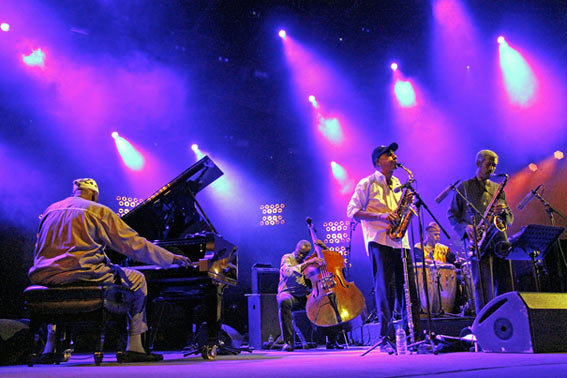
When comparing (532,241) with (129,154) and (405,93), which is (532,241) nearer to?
(405,93)

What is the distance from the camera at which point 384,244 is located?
13.9ft

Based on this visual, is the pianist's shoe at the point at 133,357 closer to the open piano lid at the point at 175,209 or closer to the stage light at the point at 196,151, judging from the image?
the open piano lid at the point at 175,209

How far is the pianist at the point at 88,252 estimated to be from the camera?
12.4ft

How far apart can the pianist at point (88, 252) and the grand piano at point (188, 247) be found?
0.28m

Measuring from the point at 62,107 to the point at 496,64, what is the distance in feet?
29.6

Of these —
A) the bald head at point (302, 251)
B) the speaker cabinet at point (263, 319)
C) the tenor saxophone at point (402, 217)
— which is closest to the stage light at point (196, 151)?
the speaker cabinet at point (263, 319)

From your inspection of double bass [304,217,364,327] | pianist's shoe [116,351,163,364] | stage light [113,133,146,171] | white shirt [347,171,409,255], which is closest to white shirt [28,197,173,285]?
pianist's shoe [116,351,163,364]

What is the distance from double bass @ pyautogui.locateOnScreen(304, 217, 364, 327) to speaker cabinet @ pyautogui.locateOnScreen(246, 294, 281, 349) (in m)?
1.64

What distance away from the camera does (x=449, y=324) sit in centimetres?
540

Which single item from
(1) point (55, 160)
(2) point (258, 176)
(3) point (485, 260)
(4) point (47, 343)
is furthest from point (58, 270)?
(2) point (258, 176)

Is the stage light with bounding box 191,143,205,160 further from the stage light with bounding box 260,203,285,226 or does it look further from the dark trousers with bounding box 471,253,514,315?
the dark trousers with bounding box 471,253,514,315

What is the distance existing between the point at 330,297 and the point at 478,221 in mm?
2153

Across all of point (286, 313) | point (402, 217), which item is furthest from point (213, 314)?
point (286, 313)

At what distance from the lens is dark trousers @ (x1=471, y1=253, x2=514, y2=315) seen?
15.0 ft
